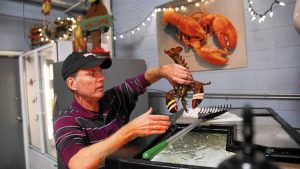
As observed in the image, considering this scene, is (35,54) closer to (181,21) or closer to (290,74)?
(181,21)

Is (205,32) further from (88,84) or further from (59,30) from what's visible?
(59,30)

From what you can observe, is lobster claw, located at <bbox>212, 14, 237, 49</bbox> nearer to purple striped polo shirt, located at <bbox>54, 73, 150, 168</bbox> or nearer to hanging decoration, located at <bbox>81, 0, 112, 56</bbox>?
purple striped polo shirt, located at <bbox>54, 73, 150, 168</bbox>

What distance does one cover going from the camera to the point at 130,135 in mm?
846

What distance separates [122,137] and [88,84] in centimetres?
54

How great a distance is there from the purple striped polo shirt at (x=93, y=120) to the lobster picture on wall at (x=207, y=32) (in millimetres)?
890

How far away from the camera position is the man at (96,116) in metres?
0.84

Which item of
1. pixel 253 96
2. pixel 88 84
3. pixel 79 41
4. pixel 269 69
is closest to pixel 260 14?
pixel 269 69

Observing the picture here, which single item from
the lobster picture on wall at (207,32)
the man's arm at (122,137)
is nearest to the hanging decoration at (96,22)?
the lobster picture on wall at (207,32)

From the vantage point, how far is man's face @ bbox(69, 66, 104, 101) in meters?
1.29

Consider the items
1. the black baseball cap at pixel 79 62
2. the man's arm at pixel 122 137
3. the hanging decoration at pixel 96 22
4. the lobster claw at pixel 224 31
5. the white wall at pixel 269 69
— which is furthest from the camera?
the hanging decoration at pixel 96 22

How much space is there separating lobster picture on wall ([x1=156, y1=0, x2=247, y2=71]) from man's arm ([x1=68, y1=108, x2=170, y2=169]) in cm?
150

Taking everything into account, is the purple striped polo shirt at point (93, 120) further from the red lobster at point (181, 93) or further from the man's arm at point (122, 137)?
the red lobster at point (181, 93)

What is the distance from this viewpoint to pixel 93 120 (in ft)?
4.30

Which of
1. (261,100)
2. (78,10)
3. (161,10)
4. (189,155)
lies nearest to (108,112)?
(189,155)
